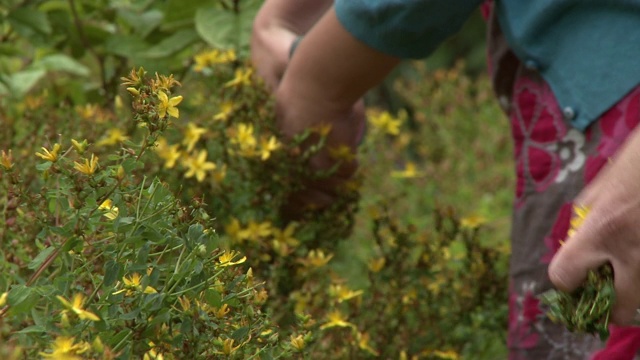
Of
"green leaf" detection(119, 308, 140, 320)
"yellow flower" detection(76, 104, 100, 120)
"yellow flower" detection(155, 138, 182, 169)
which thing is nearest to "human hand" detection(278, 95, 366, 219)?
"yellow flower" detection(155, 138, 182, 169)

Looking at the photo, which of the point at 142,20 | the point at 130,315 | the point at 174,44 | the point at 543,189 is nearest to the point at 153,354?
the point at 130,315

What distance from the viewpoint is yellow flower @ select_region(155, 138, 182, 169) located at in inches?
71.2

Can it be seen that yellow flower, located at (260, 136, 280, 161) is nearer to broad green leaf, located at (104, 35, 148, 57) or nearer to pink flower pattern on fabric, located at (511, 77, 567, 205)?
pink flower pattern on fabric, located at (511, 77, 567, 205)

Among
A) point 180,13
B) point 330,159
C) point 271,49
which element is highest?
point 271,49

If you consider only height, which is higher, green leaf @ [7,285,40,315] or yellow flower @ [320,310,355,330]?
green leaf @ [7,285,40,315]

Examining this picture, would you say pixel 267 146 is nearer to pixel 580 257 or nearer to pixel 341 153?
pixel 341 153

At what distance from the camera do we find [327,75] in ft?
5.50

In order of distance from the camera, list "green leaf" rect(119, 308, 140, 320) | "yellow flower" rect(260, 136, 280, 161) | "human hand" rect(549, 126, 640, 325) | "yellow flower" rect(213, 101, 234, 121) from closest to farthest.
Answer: "green leaf" rect(119, 308, 140, 320) → "human hand" rect(549, 126, 640, 325) → "yellow flower" rect(260, 136, 280, 161) → "yellow flower" rect(213, 101, 234, 121)

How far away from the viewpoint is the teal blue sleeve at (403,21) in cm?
150

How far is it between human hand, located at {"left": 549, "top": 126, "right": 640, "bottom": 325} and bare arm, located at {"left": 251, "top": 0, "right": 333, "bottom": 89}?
2.78 feet

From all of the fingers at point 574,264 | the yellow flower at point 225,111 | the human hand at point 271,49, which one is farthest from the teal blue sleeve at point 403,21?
the fingers at point 574,264

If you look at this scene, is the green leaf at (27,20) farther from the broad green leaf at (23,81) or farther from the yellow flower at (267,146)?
the yellow flower at (267,146)

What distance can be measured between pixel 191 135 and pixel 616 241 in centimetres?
96

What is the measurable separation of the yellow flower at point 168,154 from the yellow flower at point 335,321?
1.42ft
